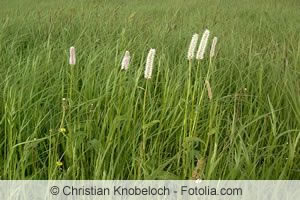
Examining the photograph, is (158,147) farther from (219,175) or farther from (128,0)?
(128,0)

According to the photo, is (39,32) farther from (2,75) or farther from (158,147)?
(158,147)

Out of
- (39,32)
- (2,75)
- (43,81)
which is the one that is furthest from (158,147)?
(39,32)

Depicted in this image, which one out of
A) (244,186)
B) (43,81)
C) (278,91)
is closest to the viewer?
(244,186)

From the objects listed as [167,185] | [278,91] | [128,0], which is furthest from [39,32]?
[128,0]

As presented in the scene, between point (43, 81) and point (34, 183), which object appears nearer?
point (34, 183)

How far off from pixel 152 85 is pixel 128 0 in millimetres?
5602

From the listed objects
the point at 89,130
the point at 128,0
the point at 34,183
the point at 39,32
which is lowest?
the point at 34,183

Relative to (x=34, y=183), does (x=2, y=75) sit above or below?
above

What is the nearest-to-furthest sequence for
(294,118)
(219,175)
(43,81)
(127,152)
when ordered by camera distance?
(219,175), (127,152), (294,118), (43,81)

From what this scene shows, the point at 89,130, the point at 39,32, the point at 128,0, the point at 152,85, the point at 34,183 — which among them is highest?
the point at 128,0

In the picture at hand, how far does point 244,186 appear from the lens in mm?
1064

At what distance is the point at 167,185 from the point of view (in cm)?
114

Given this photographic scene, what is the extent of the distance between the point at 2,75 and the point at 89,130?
0.78 m

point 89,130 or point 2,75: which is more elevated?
point 2,75
